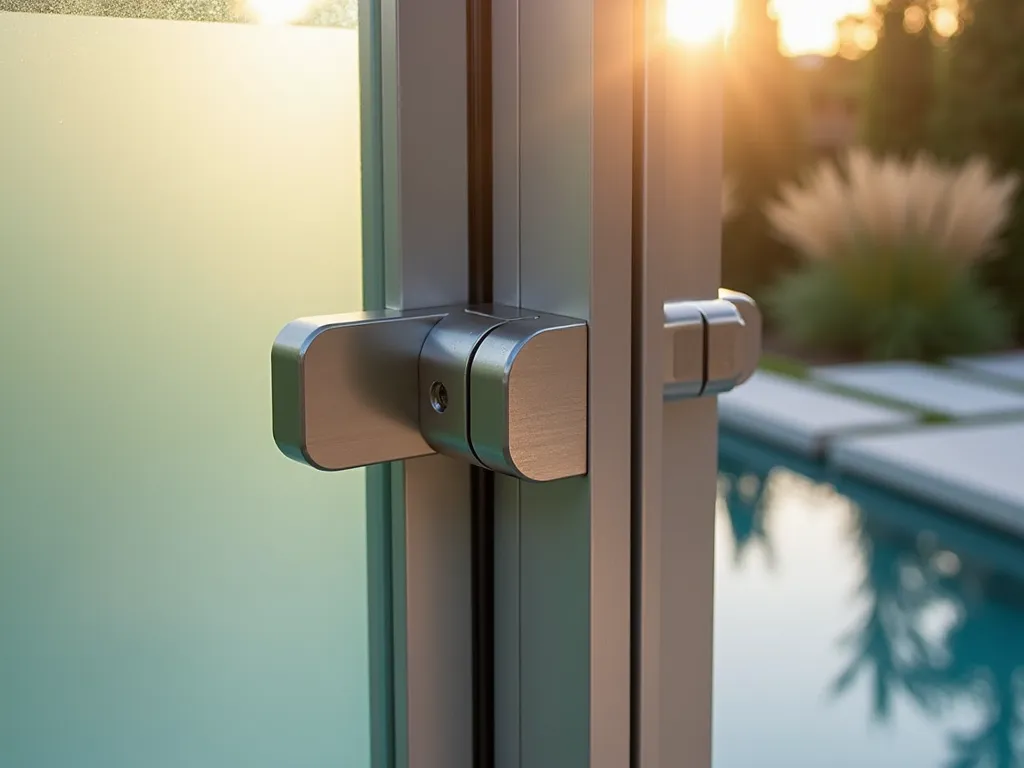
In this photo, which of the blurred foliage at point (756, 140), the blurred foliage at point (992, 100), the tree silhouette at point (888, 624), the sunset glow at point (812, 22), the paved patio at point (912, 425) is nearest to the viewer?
the tree silhouette at point (888, 624)

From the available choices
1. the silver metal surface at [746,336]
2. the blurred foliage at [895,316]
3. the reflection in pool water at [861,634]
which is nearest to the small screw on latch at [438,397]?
the silver metal surface at [746,336]

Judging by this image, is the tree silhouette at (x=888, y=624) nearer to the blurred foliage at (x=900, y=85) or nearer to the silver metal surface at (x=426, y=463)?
the silver metal surface at (x=426, y=463)

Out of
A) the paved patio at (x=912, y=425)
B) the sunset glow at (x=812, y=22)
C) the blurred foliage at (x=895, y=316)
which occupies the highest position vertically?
the sunset glow at (x=812, y=22)

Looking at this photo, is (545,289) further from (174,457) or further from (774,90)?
(774,90)

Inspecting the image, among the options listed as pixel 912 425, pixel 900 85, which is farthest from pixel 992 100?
pixel 912 425

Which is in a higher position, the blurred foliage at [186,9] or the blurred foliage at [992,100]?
the blurred foliage at [992,100]

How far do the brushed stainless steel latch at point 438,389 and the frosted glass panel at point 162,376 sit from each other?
5 centimetres

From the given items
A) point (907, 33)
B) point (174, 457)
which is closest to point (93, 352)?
point (174, 457)

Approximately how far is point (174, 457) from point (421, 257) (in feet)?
0.34

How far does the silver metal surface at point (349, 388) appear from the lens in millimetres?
365

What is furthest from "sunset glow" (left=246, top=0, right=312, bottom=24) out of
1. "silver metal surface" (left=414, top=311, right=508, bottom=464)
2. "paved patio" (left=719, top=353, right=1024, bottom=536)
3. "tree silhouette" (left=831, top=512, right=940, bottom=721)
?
"paved patio" (left=719, top=353, right=1024, bottom=536)

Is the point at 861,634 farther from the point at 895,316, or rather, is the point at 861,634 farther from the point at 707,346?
the point at 895,316

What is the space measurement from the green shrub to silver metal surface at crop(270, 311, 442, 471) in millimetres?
5596

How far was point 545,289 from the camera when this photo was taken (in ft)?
1.29
